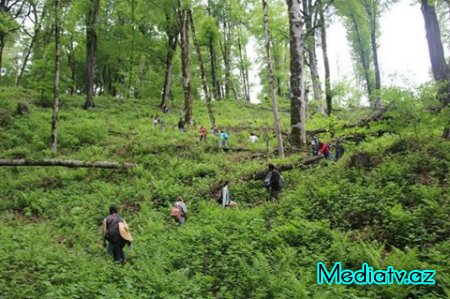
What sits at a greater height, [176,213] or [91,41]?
[91,41]

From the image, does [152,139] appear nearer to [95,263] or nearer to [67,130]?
[67,130]

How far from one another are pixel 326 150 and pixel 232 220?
20.2ft

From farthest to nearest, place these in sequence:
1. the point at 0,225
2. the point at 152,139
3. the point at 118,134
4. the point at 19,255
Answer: the point at 118,134 < the point at 152,139 < the point at 0,225 < the point at 19,255

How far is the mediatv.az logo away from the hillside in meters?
0.13

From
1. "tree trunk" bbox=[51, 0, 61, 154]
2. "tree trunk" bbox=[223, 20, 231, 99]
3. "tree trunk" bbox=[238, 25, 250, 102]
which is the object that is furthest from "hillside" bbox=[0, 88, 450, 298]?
"tree trunk" bbox=[238, 25, 250, 102]

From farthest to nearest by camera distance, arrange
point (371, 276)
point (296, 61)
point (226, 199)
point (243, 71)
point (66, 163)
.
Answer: point (243, 71) < point (66, 163) < point (296, 61) < point (226, 199) < point (371, 276)

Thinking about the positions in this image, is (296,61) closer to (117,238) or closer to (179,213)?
(179,213)

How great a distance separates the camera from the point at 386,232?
8773 millimetres

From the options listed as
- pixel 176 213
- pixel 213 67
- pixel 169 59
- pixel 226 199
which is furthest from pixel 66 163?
pixel 213 67

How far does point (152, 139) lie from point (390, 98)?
1447cm

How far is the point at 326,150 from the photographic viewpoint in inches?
614

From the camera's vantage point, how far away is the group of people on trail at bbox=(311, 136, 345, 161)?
15633 mm

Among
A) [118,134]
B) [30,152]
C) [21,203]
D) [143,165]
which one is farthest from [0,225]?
[118,134]

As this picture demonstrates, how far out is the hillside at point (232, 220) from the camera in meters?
7.12
